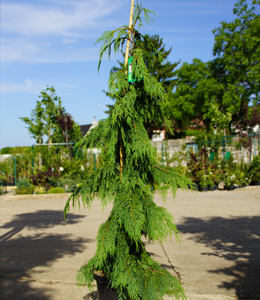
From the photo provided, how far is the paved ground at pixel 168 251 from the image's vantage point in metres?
4.20

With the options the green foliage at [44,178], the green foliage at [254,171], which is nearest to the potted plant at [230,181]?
the green foliage at [254,171]

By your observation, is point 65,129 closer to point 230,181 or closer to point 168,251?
point 230,181

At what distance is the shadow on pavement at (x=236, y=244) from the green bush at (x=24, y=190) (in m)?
8.34

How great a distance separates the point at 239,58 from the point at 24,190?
23.6m

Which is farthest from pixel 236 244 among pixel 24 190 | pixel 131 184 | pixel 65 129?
pixel 65 129

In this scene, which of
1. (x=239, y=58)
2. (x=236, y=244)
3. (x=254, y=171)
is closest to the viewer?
(x=236, y=244)

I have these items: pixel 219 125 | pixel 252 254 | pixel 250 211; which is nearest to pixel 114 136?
pixel 252 254

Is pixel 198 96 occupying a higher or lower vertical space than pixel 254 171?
higher

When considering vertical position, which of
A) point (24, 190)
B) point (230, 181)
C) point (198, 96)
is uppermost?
point (198, 96)

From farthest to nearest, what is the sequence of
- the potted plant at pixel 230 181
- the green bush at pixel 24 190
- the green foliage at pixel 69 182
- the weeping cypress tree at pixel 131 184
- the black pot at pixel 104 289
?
the green foliage at pixel 69 182
the green bush at pixel 24 190
the potted plant at pixel 230 181
the black pot at pixel 104 289
the weeping cypress tree at pixel 131 184

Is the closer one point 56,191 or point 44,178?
point 56,191

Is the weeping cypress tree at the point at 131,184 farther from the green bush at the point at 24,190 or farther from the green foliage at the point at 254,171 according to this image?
the green foliage at the point at 254,171

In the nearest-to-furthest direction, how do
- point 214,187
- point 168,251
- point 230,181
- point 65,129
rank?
point 168,251, point 230,181, point 214,187, point 65,129

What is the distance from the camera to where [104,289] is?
3.25 metres
